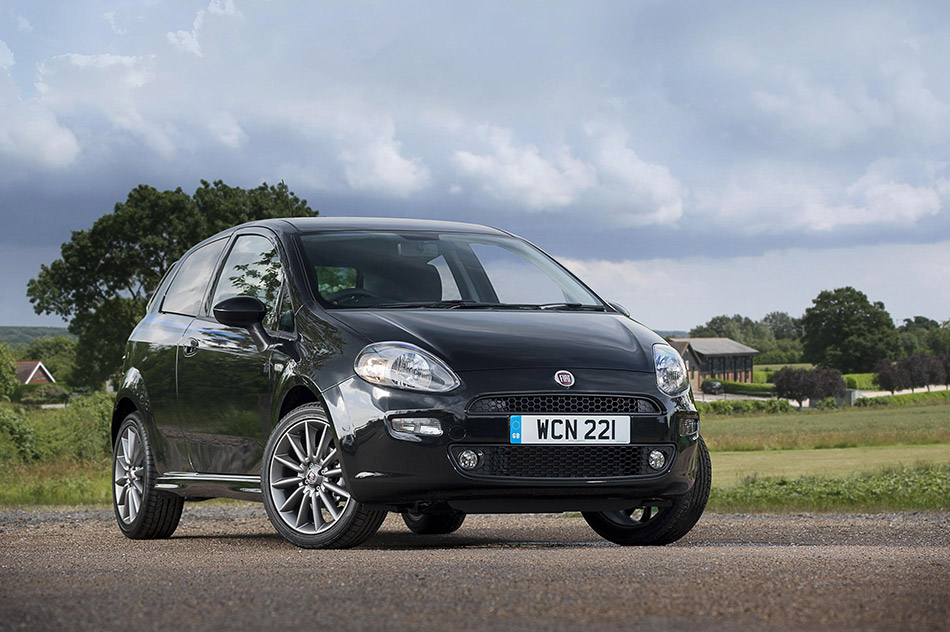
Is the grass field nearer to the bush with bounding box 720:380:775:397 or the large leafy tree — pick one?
the large leafy tree

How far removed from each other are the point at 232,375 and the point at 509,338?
1791 mm

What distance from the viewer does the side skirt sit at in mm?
6602

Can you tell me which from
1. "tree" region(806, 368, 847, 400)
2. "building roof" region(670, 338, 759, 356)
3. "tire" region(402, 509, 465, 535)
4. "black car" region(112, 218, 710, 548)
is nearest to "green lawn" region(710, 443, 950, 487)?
"tire" region(402, 509, 465, 535)

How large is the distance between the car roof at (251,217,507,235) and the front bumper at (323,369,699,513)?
1555 millimetres

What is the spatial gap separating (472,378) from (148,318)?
12.1ft

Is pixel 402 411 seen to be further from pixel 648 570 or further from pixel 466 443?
pixel 648 570

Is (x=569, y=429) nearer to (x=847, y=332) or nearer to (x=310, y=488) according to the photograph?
(x=310, y=488)

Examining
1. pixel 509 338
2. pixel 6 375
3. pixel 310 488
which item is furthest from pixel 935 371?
pixel 310 488

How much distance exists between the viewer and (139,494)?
8016mm

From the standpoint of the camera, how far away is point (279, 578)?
433 centimetres

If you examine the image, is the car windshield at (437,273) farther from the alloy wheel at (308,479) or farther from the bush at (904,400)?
the bush at (904,400)

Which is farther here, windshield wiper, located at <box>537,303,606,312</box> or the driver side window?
windshield wiper, located at <box>537,303,606,312</box>

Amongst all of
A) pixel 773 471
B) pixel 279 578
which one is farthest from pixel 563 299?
pixel 773 471

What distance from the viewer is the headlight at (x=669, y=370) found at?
6031mm
